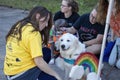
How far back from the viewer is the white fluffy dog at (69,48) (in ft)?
15.2

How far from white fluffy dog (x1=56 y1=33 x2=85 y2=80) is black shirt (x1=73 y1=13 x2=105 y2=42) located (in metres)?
0.40

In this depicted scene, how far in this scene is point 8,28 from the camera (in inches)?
313

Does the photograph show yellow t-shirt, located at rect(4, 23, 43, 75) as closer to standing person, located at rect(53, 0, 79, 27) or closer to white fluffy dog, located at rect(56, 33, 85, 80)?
white fluffy dog, located at rect(56, 33, 85, 80)

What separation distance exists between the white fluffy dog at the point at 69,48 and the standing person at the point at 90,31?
0.32m

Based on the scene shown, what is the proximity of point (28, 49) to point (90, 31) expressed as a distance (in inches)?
67.0

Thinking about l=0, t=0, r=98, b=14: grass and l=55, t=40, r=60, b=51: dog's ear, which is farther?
l=0, t=0, r=98, b=14: grass

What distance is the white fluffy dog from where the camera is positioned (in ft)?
15.2

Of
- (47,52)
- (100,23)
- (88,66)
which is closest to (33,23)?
(47,52)

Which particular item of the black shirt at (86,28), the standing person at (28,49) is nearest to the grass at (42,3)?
the black shirt at (86,28)

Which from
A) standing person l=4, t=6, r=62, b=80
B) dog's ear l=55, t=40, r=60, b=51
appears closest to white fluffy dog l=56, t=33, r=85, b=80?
dog's ear l=55, t=40, r=60, b=51

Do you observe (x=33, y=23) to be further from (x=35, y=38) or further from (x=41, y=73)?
(x=41, y=73)

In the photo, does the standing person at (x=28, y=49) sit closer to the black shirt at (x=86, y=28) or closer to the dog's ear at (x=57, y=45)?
the dog's ear at (x=57, y=45)

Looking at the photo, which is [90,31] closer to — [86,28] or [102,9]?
[86,28]

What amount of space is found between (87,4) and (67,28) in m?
5.64
